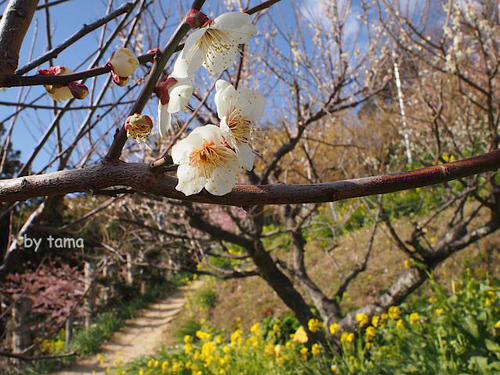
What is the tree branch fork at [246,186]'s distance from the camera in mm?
482

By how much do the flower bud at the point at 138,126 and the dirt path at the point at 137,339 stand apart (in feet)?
20.3

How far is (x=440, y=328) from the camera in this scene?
2.75 meters

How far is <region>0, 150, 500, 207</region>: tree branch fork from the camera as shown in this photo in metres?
0.48

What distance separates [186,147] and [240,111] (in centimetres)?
10

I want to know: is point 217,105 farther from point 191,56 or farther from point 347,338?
point 347,338

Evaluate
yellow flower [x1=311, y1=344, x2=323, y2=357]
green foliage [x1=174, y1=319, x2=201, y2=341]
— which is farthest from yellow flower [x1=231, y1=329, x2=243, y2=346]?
green foliage [x1=174, y1=319, x2=201, y2=341]

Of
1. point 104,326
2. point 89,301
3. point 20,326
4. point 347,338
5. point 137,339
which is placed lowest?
point 137,339

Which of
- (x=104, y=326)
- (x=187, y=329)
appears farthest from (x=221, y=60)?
(x=104, y=326)

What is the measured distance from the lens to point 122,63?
638 mm

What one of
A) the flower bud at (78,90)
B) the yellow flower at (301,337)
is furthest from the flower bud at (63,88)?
the yellow flower at (301,337)

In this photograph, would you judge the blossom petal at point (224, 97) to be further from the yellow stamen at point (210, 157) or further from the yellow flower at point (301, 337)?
the yellow flower at point (301, 337)

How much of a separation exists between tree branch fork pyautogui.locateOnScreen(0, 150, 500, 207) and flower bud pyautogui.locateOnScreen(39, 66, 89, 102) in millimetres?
212

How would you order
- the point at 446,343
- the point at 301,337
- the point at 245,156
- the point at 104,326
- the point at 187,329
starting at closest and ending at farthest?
the point at 245,156 → the point at 446,343 → the point at 301,337 → the point at 187,329 → the point at 104,326

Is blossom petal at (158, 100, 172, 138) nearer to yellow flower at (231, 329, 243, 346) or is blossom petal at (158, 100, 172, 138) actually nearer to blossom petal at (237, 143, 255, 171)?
blossom petal at (237, 143, 255, 171)
